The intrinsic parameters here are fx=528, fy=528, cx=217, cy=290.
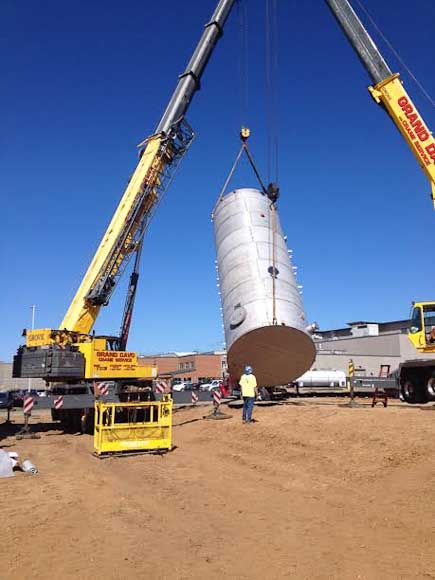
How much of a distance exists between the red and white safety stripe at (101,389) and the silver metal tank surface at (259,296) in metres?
4.03

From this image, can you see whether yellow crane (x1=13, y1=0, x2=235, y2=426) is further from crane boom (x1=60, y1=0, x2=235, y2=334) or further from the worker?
the worker

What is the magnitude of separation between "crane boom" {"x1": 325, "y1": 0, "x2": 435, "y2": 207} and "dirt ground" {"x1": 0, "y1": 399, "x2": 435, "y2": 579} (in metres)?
7.73

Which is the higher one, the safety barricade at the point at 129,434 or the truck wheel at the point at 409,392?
the truck wheel at the point at 409,392

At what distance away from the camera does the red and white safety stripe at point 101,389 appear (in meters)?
15.0

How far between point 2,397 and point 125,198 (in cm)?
2443

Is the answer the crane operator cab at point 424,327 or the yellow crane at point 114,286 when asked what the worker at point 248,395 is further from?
the crane operator cab at point 424,327

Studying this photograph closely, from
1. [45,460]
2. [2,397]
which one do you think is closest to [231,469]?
[45,460]

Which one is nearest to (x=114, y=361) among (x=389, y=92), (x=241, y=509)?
(x=241, y=509)

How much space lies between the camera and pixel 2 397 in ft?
121

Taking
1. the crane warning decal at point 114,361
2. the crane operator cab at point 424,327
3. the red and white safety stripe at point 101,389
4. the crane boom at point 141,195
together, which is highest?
the crane boom at point 141,195

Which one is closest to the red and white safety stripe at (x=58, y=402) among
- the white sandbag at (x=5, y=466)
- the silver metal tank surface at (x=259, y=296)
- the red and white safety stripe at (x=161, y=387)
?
the red and white safety stripe at (x=161, y=387)

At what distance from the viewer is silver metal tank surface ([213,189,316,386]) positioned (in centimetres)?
1609

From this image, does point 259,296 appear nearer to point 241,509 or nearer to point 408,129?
point 408,129

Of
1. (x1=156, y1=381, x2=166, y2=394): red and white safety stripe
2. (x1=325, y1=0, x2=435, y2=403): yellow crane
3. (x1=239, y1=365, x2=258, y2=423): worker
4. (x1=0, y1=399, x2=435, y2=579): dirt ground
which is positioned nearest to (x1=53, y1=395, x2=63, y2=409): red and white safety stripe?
(x1=0, y1=399, x2=435, y2=579): dirt ground
